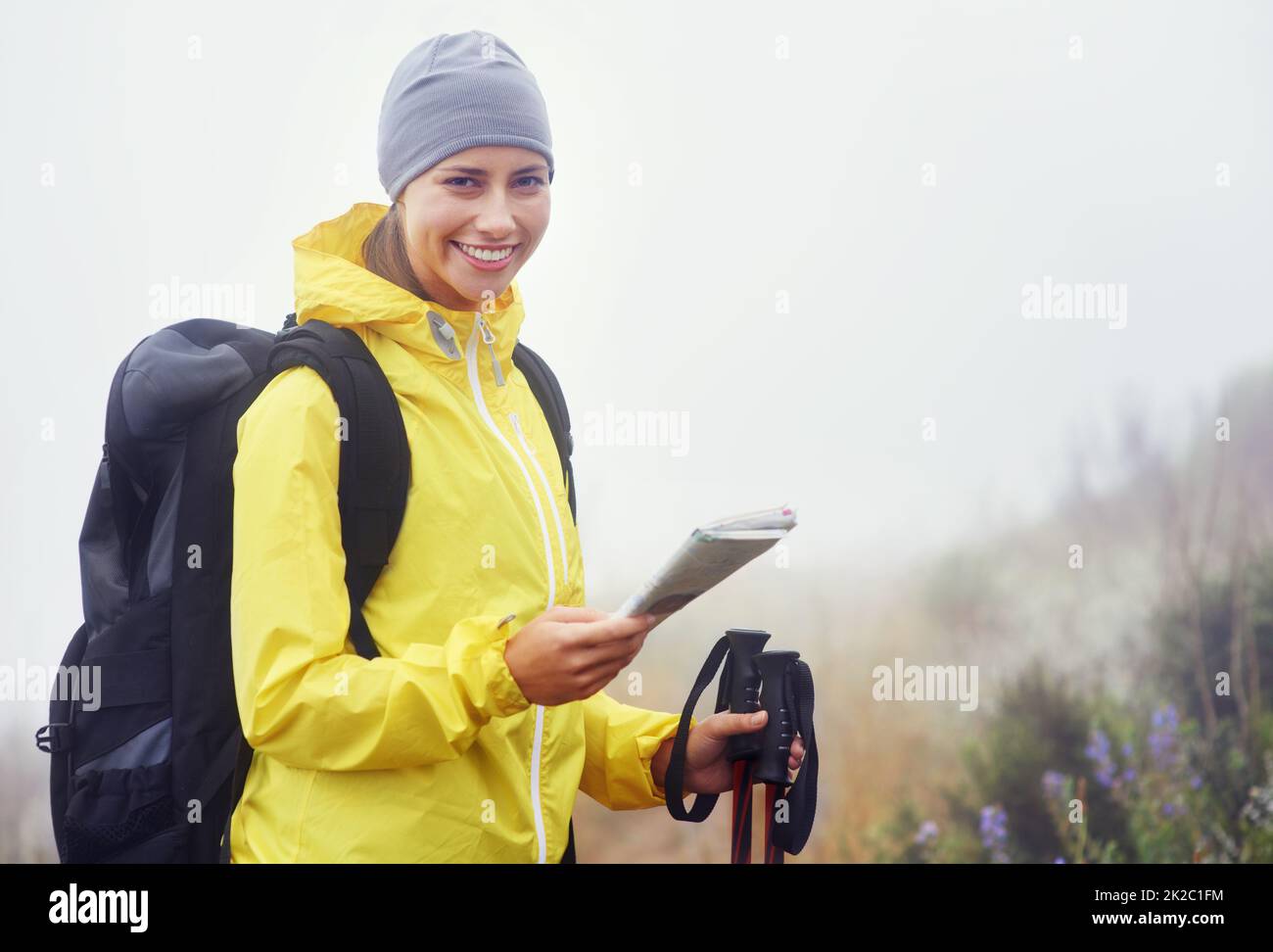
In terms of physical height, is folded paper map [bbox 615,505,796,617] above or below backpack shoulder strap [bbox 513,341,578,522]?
below

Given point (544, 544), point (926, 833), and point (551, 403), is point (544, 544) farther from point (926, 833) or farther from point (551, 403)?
point (926, 833)

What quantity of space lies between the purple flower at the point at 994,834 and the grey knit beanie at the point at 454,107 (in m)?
3.12

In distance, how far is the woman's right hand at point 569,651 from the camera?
1571 mm

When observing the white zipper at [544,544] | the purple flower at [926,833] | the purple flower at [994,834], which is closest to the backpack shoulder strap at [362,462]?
the white zipper at [544,544]

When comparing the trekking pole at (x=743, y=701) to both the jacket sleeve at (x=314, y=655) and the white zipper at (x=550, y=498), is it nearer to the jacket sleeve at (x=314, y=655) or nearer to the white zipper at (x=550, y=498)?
the white zipper at (x=550, y=498)

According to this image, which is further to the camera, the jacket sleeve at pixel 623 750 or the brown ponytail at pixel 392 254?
the jacket sleeve at pixel 623 750

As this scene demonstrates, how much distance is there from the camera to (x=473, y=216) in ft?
5.91

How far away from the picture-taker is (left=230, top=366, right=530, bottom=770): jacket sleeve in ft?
5.06

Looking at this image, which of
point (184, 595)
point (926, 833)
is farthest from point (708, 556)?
point (926, 833)

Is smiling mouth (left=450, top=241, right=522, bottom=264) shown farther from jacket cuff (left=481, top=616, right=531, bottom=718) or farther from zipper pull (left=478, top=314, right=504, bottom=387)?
jacket cuff (left=481, top=616, right=531, bottom=718)

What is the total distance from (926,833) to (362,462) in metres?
3.12

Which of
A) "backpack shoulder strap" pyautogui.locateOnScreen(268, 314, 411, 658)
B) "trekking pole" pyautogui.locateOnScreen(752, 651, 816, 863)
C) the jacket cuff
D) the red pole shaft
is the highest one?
"backpack shoulder strap" pyautogui.locateOnScreen(268, 314, 411, 658)

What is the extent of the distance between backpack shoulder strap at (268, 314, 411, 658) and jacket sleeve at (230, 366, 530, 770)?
3cm

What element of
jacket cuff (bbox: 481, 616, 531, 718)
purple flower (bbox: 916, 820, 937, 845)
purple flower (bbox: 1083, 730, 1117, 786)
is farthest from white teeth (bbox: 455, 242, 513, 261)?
purple flower (bbox: 1083, 730, 1117, 786)
